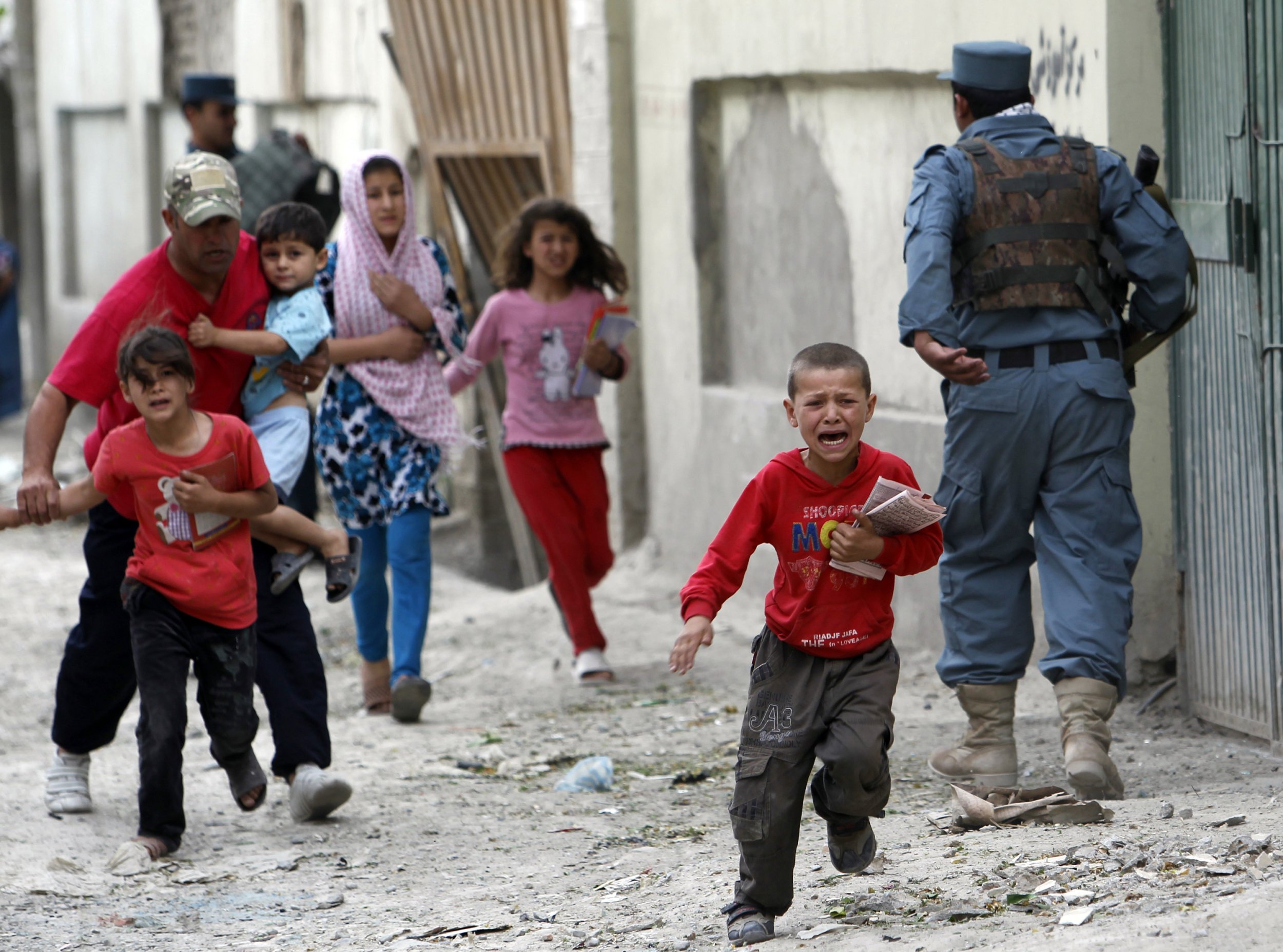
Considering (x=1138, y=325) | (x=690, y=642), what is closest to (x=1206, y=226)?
(x=1138, y=325)

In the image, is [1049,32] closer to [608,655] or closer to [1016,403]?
[1016,403]

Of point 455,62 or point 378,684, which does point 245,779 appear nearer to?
point 378,684

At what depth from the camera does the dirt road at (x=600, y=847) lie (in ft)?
11.1

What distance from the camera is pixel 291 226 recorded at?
487 cm

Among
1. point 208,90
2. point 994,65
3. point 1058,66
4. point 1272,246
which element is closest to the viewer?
point 994,65

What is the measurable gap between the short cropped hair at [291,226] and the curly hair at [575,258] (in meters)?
1.48

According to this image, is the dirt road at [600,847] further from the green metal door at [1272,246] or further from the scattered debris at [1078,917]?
the green metal door at [1272,246]

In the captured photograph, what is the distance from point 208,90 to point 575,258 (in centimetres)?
217

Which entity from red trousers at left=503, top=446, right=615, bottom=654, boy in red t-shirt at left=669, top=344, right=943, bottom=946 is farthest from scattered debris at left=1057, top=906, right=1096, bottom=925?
red trousers at left=503, top=446, right=615, bottom=654

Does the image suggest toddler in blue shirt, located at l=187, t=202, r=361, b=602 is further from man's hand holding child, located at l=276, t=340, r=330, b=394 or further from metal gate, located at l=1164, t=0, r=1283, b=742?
metal gate, located at l=1164, t=0, r=1283, b=742

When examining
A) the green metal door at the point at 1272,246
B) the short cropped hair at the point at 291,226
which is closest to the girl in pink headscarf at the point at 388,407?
the short cropped hair at the point at 291,226

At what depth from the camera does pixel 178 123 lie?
14648mm

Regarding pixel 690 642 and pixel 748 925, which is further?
pixel 748 925

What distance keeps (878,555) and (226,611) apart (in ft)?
5.92
